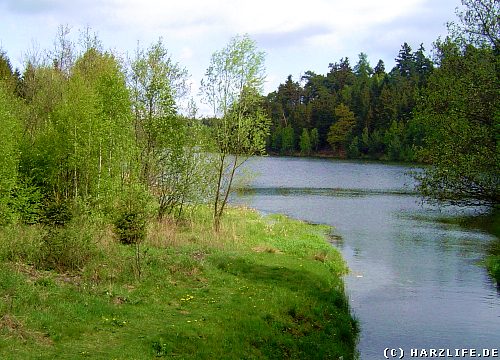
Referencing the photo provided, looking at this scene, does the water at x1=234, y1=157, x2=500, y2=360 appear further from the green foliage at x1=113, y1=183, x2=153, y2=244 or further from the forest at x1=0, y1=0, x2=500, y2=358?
the green foliage at x1=113, y1=183, x2=153, y2=244

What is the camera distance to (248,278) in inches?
741

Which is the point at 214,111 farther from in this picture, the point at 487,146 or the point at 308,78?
the point at 308,78

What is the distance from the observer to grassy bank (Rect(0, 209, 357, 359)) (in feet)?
37.0

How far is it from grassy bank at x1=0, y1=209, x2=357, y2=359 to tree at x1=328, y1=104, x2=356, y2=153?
111m

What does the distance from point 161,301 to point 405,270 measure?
50.6ft

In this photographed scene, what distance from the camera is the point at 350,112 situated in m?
133

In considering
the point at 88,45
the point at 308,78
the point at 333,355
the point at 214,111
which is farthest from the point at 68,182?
the point at 308,78

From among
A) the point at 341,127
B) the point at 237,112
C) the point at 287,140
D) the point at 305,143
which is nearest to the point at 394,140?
the point at 341,127

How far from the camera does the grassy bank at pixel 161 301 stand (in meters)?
11.3

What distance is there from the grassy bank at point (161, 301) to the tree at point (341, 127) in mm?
110935

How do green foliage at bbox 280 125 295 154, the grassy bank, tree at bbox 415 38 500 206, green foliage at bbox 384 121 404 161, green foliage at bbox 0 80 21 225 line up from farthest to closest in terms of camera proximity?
green foliage at bbox 280 125 295 154 < green foliage at bbox 384 121 404 161 < green foliage at bbox 0 80 21 225 < tree at bbox 415 38 500 206 < the grassy bank

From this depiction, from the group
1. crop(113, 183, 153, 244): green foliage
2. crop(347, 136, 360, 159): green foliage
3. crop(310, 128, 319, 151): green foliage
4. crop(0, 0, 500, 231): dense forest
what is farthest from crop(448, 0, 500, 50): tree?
crop(310, 128, 319, 151): green foliage

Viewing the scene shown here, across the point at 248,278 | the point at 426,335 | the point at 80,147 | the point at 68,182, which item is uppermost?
the point at 80,147

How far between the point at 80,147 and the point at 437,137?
14850mm
